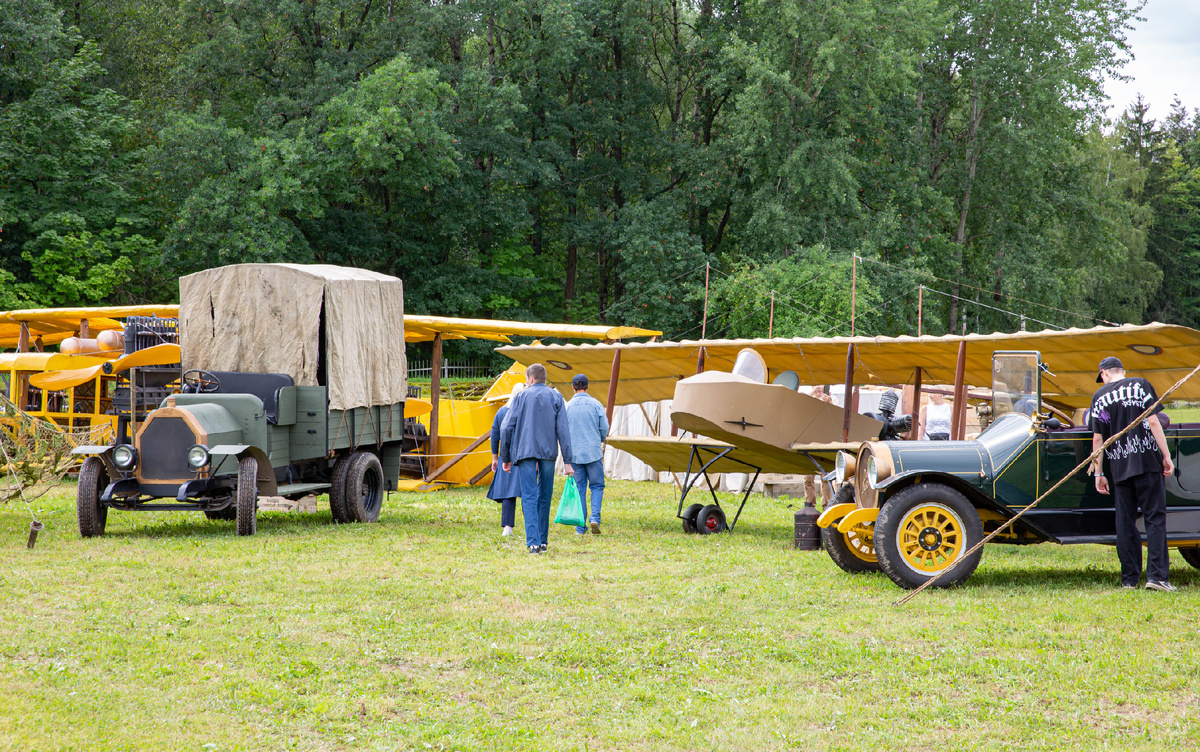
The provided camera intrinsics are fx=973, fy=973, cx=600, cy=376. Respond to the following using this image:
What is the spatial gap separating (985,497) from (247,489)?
6713 mm

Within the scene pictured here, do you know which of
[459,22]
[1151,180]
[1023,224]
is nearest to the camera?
[459,22]

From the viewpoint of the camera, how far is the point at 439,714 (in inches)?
171

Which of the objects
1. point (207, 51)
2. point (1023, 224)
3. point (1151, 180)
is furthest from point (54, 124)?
point (1151, 180)

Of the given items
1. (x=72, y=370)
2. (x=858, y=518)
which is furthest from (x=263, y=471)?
(x=72, y=370)

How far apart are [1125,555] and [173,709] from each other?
20.9 feet

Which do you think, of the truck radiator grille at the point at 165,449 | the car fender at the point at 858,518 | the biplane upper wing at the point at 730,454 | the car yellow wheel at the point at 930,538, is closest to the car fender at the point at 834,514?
the car fender at the point at 858,518

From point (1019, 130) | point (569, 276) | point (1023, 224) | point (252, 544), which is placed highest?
point (1019, 130)

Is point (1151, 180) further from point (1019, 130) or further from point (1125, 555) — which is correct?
point (1125, 555)

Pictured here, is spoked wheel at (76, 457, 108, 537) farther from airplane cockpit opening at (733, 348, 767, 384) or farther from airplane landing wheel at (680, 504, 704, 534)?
airplane cockpit opening at (733, 348, 767, 384)

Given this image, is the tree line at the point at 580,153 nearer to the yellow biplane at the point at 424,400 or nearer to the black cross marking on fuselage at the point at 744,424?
the yellow biplane at the point at 424,400

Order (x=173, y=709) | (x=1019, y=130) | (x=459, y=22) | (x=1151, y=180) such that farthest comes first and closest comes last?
(x=1151, y=180)
(x=1019, y=130)
(x=459, y=22)
(x=173, y=709)

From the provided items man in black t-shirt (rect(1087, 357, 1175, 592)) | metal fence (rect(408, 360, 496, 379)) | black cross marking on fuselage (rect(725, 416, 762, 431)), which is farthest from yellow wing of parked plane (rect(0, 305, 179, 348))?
man in black t-shirt (rect(1087, 357, 1175, 592))

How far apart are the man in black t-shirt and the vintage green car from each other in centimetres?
24

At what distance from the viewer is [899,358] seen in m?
11.1
